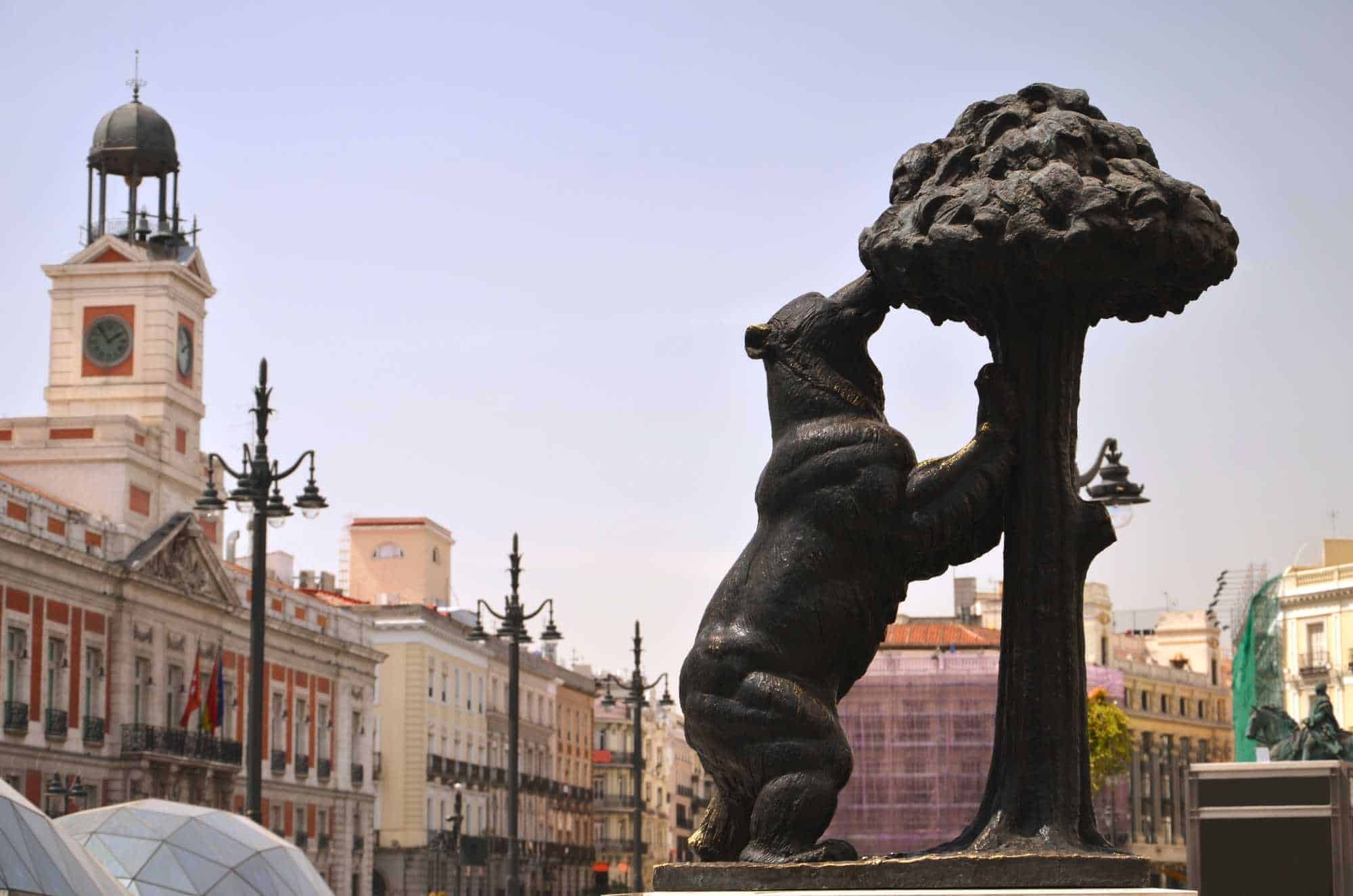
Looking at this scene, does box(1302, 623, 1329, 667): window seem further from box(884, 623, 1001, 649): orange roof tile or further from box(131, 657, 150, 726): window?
box(131, 657, 150, 726): window

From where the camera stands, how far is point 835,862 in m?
6.08

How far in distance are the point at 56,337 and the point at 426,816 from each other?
746 inches

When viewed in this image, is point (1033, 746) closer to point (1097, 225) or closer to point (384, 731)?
point (1097, 225)

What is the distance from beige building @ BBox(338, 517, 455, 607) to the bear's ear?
6797 cm

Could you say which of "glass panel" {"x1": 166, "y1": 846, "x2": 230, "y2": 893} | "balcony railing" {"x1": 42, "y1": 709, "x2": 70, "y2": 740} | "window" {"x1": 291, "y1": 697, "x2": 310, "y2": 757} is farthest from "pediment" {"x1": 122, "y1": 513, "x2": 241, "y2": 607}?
"glass panel" {"x1": 166, "y1": 846, "x2": 230, "y2": 893}

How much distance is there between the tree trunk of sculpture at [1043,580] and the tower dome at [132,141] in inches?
1894

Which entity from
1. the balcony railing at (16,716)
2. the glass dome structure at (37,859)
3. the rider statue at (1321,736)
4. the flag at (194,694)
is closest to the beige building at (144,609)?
the balcony railing at (16,716)

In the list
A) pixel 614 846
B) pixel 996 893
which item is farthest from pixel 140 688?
pixel 614 846

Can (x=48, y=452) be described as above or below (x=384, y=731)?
above

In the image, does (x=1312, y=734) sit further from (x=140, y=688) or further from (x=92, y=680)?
(x=140, y=688)

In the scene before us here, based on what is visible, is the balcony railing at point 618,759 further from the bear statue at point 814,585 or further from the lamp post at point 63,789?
the bear statue at point 814,585

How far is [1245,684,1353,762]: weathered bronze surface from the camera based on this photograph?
1017 inches

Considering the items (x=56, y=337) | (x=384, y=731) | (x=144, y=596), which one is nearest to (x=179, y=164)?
(x=56, y=337)

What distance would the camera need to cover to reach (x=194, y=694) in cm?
4431
